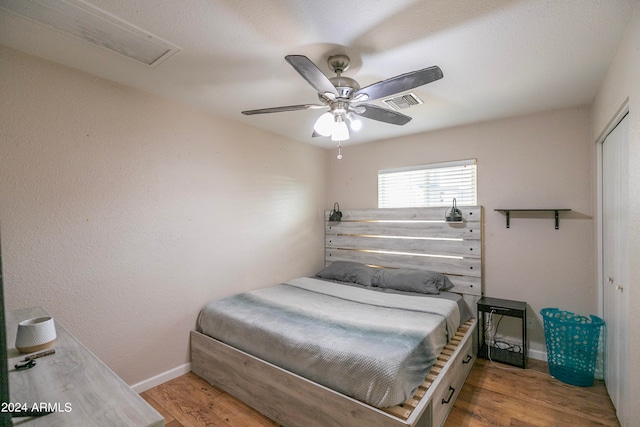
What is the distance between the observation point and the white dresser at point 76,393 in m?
0.88

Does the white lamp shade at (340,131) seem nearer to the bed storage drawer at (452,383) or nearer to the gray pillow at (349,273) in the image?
the bed storage drawer at (452,383)

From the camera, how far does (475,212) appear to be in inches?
126

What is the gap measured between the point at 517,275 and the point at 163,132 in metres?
3.68

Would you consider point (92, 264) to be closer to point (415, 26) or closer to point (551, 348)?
point (415, 26)

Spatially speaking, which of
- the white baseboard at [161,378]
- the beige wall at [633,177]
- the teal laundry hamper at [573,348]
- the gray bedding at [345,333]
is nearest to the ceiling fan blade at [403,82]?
the beige wall at [633,177]

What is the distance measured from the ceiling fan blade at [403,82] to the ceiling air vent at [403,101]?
742 mm

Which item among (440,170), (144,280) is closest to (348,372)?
(144,280)

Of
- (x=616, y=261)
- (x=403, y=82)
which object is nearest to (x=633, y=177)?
(x=616, y=261)

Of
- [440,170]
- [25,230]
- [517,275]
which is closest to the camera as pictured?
[25,230]

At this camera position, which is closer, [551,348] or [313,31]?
[313,31]

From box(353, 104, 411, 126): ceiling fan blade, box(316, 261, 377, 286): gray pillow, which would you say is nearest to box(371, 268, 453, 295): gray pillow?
box(316, 261, 377, 286): gray pillow

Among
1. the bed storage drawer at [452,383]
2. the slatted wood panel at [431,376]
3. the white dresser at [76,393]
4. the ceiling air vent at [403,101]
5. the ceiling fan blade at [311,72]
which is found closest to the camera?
the white dresser at [76,393]

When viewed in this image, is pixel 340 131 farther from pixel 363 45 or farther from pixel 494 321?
pixel 494 321

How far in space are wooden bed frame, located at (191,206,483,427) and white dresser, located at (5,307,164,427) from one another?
1.13 metres
